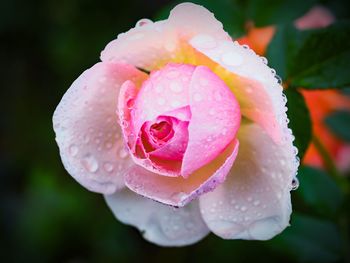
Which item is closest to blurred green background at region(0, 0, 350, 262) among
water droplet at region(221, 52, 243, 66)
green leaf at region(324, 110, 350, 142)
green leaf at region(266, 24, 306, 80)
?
green leaf at region(324, 110, 350, 142)

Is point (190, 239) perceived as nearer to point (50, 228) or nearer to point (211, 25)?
point (211, 25)

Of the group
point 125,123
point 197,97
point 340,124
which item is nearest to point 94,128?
point 125,123

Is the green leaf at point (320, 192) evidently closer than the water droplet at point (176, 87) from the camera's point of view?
No

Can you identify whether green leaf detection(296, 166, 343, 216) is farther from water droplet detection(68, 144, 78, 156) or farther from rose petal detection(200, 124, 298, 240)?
water droplet detection(68, 144, 78, 156)

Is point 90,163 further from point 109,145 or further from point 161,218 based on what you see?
point 161,218

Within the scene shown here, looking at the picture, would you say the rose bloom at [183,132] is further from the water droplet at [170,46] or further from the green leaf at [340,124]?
the green leaf at [340,124]

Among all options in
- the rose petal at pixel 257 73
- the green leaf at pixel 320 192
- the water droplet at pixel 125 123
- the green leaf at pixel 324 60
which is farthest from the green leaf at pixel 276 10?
the water droplet at pixel 125 123
